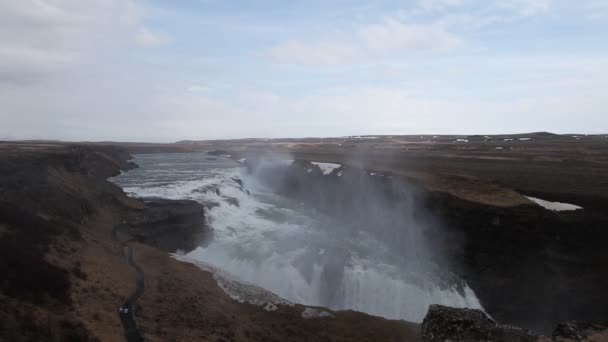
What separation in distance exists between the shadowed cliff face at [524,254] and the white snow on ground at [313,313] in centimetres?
1266

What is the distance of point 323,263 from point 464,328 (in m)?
14.6

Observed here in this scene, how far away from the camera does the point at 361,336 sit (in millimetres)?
16500

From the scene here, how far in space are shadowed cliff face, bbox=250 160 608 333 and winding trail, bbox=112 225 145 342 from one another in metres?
21.0

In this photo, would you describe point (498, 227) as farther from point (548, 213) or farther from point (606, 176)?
point (606, 176)

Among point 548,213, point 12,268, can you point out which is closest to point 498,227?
point 548,213

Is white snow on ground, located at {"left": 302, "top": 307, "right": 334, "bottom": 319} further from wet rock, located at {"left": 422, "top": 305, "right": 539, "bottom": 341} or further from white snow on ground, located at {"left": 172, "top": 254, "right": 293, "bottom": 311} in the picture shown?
wet rock, located at {"left": 422, "top": 305, "right": 539, "bottom": 341}

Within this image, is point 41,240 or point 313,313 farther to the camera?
point 41,240

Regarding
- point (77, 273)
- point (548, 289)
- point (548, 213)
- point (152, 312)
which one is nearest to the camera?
point (152, 312)

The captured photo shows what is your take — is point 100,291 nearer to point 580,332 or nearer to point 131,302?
point 131,302

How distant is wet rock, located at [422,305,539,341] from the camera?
1181 cm

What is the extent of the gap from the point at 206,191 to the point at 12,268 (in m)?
27.5

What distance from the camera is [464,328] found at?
484 inches

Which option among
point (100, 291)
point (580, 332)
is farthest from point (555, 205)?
point (100, 291)

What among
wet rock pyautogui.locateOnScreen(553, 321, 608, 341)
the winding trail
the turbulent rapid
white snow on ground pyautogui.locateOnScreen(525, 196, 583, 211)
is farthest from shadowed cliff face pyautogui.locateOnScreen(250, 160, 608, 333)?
the winding trail
